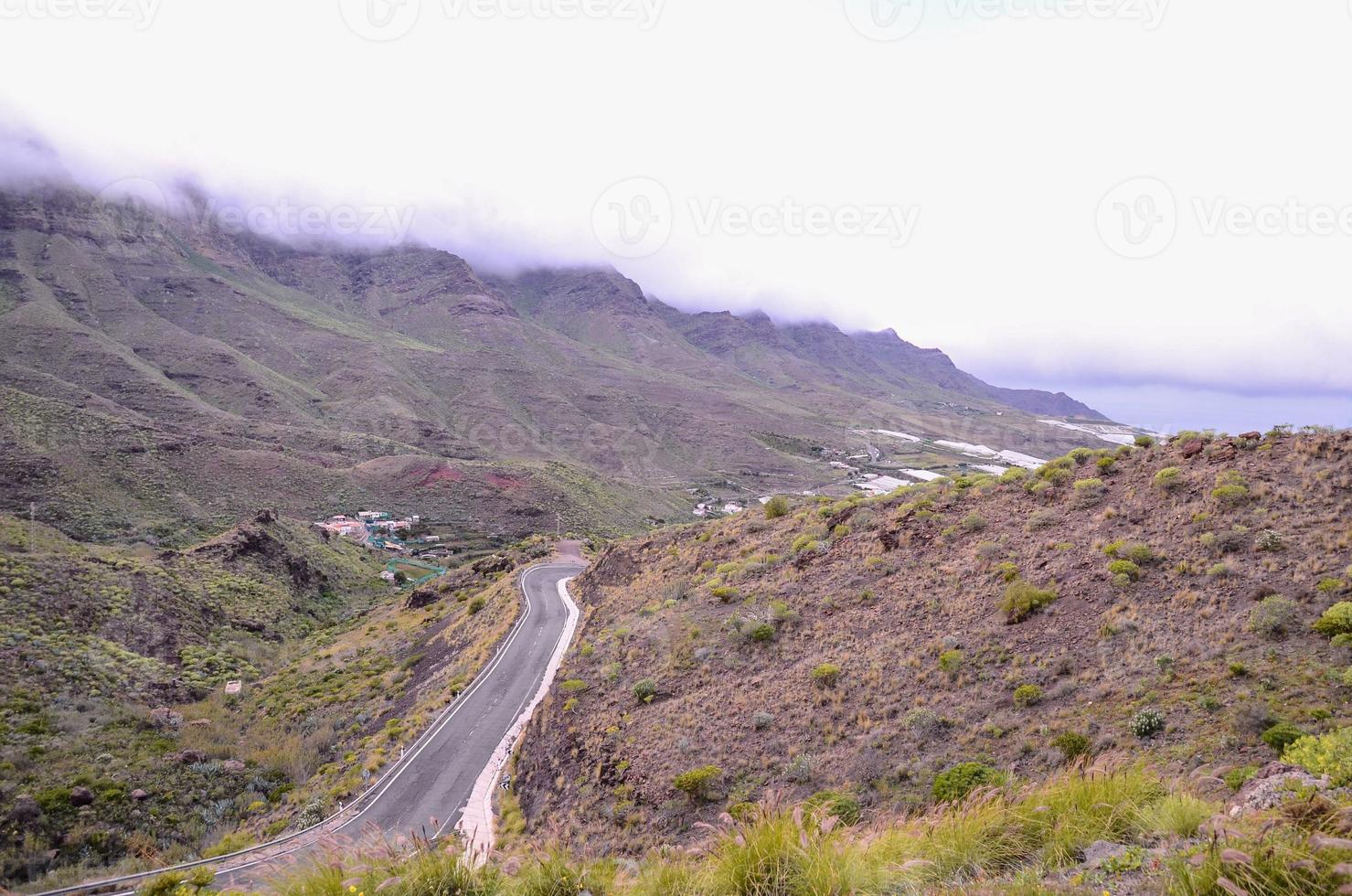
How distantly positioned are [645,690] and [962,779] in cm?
759

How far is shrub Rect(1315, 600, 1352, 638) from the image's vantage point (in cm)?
816

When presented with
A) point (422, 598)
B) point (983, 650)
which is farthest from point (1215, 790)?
point (422, 598)

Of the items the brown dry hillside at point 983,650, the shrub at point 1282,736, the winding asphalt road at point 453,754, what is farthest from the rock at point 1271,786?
the winding asphalt road at point 453,754

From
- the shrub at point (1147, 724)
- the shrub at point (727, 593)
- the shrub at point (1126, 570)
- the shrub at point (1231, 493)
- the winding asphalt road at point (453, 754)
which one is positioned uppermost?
the shrub at point (1231, 493)

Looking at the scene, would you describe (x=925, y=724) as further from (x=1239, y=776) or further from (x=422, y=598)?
(x=422, y=598)

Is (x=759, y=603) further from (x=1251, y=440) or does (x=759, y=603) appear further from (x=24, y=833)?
(x=24, y=833)

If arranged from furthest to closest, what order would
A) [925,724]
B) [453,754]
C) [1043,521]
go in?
[453,754] < [1043,521] < [925,724]

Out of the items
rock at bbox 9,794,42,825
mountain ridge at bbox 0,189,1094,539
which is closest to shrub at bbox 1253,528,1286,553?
rock at bbox 9,794,42,825

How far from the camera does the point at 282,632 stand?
37.2 meters

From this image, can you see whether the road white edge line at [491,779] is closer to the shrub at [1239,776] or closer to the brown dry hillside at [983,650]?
the brown dry hillside at [983,650]

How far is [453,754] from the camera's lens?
17.2 meters

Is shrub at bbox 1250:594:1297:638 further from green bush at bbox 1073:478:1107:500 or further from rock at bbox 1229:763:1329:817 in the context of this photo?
green bush at bbox 1073:478:1107:500

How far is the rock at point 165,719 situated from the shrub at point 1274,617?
99.3 ft

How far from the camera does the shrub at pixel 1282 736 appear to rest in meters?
6.54
